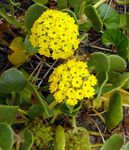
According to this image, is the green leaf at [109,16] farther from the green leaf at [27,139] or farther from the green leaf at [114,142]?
the green leaf at [27,139]

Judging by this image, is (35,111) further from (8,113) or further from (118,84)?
(118,84)

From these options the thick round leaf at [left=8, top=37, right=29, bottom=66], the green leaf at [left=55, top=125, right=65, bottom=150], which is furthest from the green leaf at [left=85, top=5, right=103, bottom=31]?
the green leaf at [left=55, top=125, right=65, bottom=150]

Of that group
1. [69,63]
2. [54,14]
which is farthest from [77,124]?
[54,14]

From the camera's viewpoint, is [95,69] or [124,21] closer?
[95,69]

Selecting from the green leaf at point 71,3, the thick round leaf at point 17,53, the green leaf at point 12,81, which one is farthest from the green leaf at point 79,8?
the green leaf at point 12,81

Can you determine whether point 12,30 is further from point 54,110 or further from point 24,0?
point 54,110

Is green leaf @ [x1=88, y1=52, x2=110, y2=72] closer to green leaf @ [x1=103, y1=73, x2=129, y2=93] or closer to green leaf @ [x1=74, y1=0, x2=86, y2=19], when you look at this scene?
green leaf @ [x1=103, y1=73, x2=129, y2=93]
